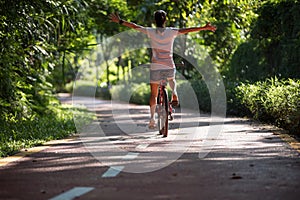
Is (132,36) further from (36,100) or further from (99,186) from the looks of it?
(99,186)

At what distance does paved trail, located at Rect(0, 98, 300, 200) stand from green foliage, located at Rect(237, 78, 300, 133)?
0.57 metres

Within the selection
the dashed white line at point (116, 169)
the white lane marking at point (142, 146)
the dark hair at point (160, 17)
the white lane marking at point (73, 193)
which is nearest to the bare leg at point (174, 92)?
the dark hair at point (160, 17)

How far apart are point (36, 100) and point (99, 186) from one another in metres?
11.4

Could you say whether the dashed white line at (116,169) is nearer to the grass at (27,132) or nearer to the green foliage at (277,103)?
the grass at (27,132)

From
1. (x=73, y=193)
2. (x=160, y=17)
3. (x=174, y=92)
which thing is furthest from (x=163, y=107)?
(x=73, y=193)

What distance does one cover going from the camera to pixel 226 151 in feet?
28.8

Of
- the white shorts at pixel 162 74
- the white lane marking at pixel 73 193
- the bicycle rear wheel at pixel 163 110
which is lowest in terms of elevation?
the white lane marking at pixel 73 193

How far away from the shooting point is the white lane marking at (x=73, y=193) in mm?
5715

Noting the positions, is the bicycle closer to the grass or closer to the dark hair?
the dark hair

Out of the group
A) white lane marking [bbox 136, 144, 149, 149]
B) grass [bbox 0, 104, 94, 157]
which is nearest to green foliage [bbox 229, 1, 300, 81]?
grass [bbox 0, 104, 94, 157]

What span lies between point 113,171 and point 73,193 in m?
1.31

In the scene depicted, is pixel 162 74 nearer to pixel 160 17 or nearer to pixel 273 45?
pixel 160 17

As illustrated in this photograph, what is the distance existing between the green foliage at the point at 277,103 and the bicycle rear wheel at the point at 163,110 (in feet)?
7.31

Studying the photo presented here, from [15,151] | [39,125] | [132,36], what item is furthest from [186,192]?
[132,36]
